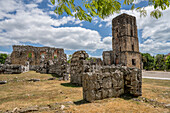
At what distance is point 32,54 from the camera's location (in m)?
35.5

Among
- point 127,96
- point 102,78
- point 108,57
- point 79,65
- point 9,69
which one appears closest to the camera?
point 102,78

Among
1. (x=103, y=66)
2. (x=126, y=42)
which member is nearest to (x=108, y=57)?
(x=126, y=42)

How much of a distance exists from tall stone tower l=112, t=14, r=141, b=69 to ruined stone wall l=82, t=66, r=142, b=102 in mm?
21162

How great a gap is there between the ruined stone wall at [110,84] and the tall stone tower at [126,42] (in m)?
21.2

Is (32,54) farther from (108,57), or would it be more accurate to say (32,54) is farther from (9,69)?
(108,57)

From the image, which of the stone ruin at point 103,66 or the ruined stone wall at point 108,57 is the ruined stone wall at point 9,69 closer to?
the stone ruin at point 103,66

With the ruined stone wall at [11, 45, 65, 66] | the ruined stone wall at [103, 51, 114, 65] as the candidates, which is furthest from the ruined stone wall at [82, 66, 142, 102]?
the ruined stone wall at [11, 45, 65, 66]

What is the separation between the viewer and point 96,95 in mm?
4367

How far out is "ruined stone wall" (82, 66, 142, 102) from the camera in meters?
4.35

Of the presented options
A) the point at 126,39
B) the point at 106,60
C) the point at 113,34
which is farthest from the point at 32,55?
the point at 126,39

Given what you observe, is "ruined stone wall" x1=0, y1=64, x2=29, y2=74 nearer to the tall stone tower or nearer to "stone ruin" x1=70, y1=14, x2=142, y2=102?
"stone ruin" x1=70, y1=14, x2=142, y2=102

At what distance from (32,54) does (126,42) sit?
31127 millimetres

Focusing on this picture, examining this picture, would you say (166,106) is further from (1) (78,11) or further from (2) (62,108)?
(1) (78,11)

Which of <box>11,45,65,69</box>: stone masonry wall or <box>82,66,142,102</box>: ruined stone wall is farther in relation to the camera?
<box>11,45,65,69</box>: stone masonry wall
